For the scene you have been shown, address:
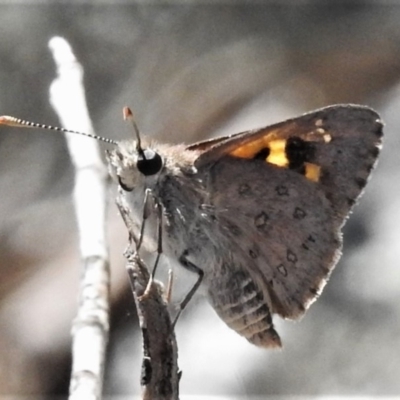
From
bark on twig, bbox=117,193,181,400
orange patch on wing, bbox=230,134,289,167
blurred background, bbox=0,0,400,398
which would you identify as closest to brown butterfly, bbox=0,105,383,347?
orange patch on wing, bbox=230,134,289,167

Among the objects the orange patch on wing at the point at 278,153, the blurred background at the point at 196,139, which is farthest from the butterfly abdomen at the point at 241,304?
the blurred background at the point at 196,139

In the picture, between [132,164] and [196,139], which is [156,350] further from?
[196,139]

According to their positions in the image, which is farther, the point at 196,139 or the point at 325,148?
the point at 196,139

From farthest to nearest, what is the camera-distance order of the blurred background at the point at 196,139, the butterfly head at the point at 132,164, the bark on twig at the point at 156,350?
the blurred background at the point at 196,139 < the butterfly head at the point at 132,164 < the bark on twig at the point at 156,350

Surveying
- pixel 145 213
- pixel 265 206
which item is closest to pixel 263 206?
pixel 265 206

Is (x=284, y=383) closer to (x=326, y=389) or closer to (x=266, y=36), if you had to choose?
(x=326, y=389)

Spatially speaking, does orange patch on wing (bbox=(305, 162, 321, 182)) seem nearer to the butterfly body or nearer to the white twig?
the butterfly body

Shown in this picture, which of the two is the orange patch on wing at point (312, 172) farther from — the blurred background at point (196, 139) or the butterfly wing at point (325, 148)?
the blurred background at point (196, 139)
